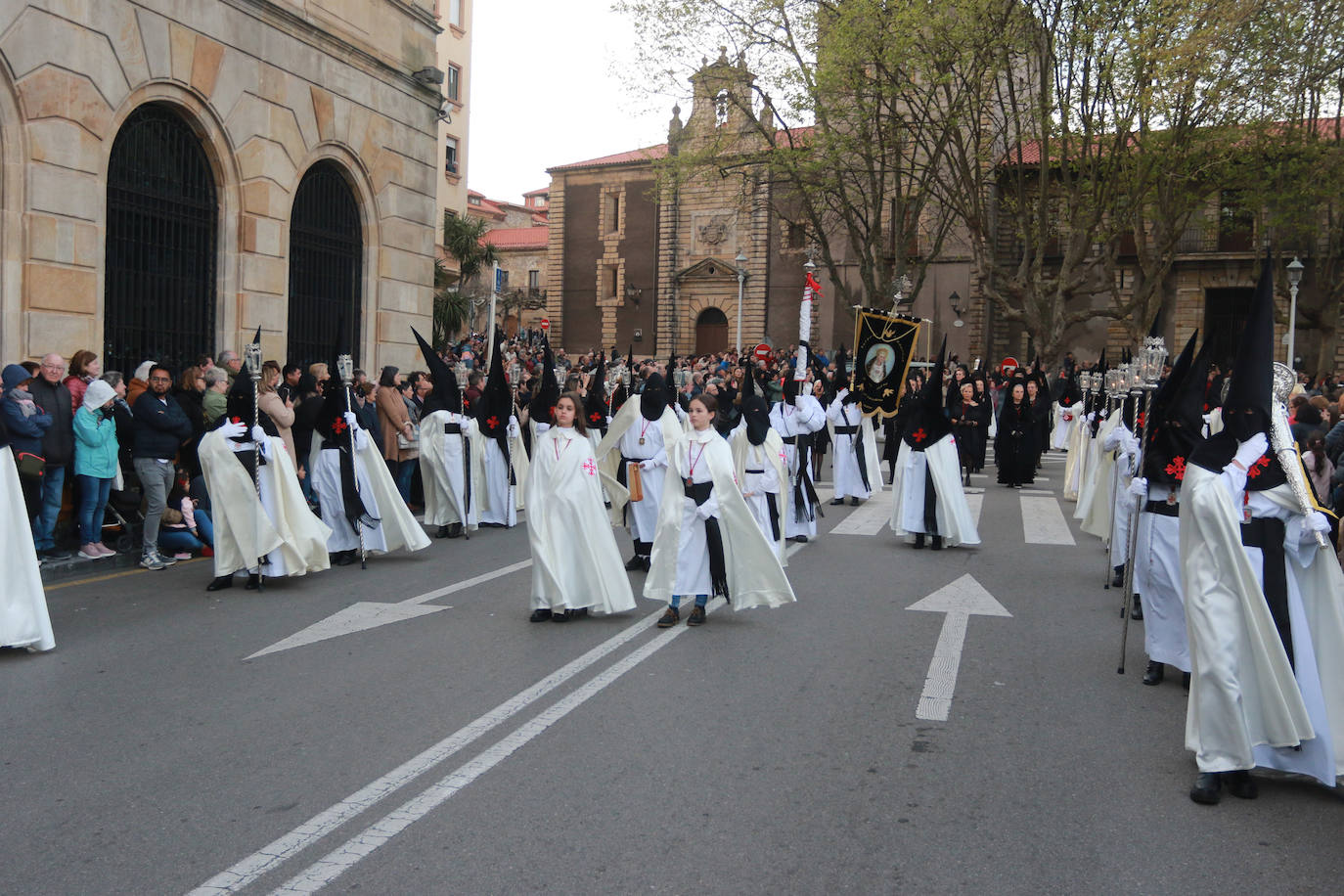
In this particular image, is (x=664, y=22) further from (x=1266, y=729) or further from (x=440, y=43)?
(x=1266, y=729)

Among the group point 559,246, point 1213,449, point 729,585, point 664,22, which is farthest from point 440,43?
point 1213,449

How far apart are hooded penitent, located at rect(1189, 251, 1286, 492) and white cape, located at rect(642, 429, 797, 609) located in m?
3.77

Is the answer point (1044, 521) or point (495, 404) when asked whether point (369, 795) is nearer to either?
point (495, 404)

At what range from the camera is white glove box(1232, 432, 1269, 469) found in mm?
5352

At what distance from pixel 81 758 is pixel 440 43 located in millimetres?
48771

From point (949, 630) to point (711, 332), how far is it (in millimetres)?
53095

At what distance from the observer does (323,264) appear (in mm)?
19016

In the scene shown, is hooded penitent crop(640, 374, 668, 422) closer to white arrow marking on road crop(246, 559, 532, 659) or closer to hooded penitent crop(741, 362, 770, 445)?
hooded penitent crop(741, 362, 770, 445)

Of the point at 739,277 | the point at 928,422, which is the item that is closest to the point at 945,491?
the point at 928,422

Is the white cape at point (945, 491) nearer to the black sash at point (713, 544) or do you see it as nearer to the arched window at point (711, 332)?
the black sash at point (713, 544)

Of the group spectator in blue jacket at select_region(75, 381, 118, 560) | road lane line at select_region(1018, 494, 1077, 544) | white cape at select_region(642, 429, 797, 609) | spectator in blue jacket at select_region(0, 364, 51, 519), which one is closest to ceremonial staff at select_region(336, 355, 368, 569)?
spectator in blue jacket at select_region(75, 381, 118, 560)

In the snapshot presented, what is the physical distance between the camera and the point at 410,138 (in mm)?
20875

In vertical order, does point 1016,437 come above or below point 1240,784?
above

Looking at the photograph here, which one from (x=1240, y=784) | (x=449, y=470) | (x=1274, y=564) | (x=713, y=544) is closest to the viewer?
(x=1240, y=784)
